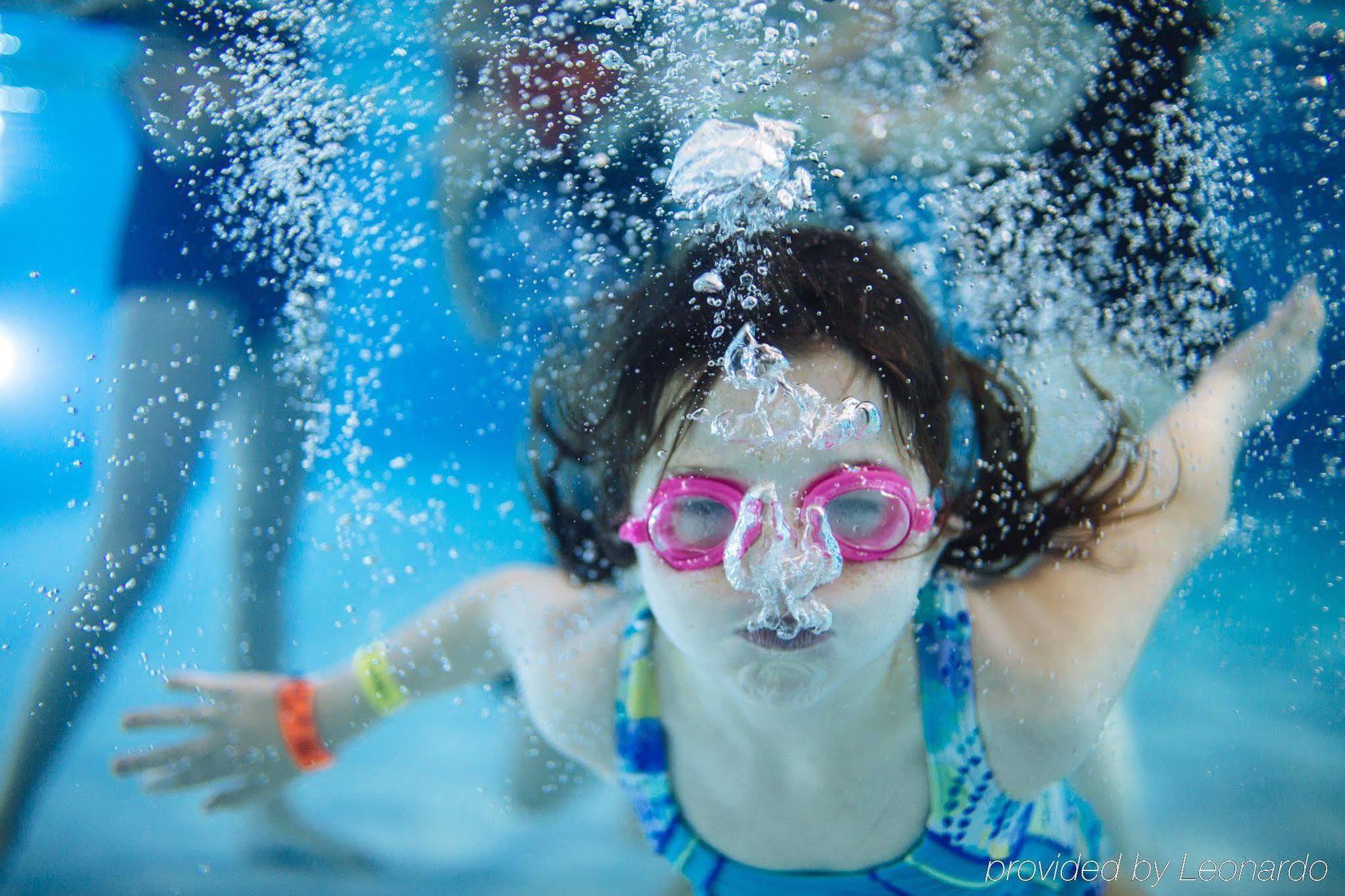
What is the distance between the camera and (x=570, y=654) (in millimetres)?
2230

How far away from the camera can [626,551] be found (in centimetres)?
213

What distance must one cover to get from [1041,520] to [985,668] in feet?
1.65

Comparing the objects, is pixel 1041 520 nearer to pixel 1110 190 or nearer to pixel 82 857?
pixel 1110 190

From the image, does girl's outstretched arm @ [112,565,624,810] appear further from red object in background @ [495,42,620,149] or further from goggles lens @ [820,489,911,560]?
red object in background @ [495,42,620,149]

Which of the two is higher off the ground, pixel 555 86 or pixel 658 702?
pixel 555 86

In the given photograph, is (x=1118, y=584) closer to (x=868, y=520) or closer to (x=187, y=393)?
(x=868, y=520)

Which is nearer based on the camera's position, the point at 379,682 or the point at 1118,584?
the point at 1118,584

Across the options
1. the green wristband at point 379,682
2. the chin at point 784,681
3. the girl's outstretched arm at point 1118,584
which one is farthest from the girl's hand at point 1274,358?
the green wristband at point 379,682

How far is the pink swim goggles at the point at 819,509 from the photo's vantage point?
148 centimetres

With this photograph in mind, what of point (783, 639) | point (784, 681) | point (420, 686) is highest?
point (783, 639)

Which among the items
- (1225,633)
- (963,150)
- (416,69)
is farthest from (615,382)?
(1225,633)

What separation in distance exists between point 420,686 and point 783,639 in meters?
1.36

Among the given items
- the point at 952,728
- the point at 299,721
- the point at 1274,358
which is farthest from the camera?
the point at 1274,358

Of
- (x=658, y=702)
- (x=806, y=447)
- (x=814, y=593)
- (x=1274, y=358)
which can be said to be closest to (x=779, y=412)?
(x=806, y=447)
